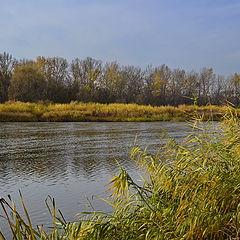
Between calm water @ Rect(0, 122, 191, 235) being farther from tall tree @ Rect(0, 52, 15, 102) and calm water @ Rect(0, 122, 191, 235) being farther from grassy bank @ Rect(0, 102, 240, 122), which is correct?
tall tree @ Rect(0, 52, 15, 102)

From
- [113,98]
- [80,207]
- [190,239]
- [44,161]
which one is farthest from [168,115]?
[190,239]

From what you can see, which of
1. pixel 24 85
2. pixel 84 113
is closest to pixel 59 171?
pixel 84 113

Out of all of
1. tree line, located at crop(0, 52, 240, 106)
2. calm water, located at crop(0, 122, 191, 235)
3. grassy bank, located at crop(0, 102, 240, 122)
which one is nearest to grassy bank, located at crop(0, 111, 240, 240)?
calm water, located at crop(0, 122, 191, 235)

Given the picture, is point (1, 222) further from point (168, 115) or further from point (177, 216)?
point (168, 115)

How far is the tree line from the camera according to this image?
38.2 metres

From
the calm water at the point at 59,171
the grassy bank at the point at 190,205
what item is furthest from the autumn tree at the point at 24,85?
the grassy bank at the point at 190,205

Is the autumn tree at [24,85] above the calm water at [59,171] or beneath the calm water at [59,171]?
above

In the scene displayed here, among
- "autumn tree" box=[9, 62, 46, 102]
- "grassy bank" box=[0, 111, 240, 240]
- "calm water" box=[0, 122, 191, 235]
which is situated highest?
"autumn tree" box=[9, 62, 46, 102]

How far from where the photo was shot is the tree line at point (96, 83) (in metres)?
38.2

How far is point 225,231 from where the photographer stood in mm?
3014

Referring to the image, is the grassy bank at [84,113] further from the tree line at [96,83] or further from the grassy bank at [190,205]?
the grassy bank at [190,205]

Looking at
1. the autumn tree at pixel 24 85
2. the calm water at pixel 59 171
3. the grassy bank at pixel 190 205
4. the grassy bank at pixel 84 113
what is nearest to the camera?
the grassy bank at pixel 190 205

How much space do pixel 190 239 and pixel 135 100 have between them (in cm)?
4436

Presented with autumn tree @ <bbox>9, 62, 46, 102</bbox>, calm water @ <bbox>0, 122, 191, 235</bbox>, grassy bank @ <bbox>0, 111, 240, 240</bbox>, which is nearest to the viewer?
grassy bank @ <bbox>0, 111, 240, 240</bbox>
